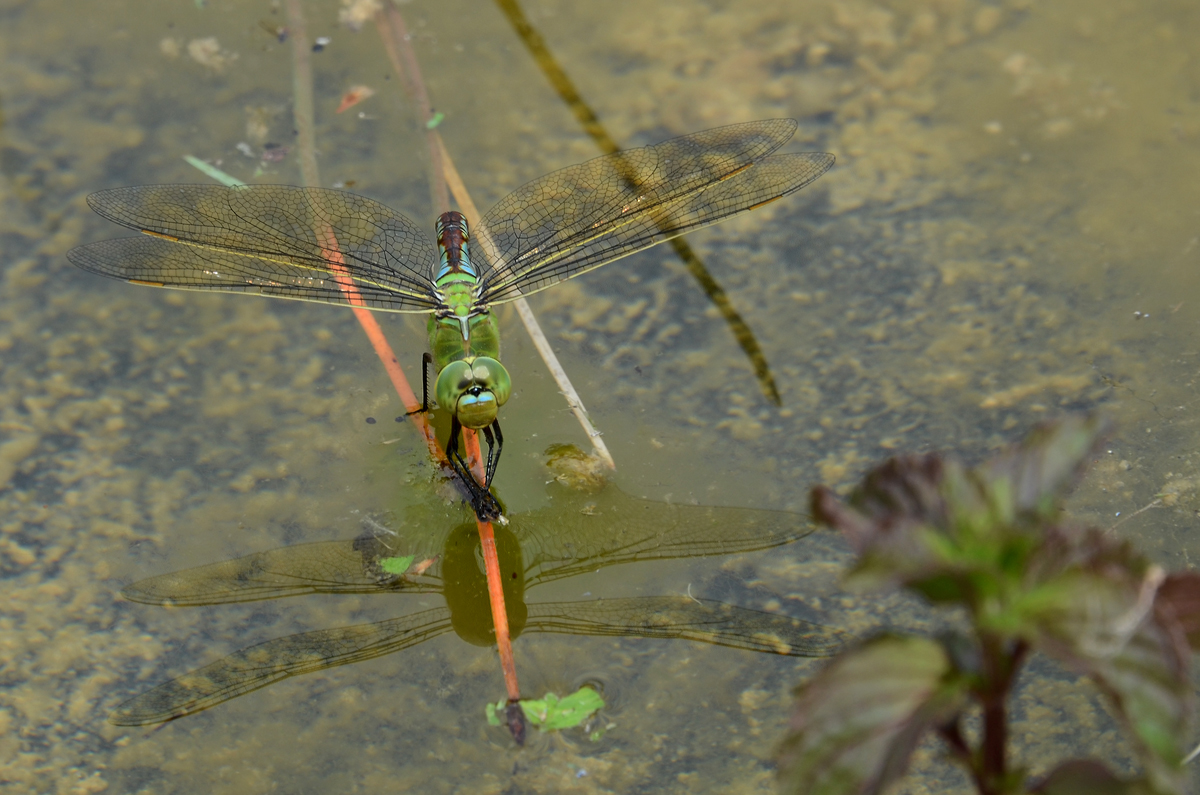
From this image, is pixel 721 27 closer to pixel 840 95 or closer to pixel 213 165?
pixel 840 95

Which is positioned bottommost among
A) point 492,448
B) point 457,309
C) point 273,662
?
point 273,662

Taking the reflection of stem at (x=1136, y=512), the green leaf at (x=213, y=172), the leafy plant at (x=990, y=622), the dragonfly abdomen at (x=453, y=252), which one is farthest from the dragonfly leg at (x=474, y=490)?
the leafy plant at (x=990, y=622)

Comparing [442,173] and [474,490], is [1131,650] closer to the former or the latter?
[474,490]

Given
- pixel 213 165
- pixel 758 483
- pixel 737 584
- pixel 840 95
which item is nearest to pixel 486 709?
pixel 737 584

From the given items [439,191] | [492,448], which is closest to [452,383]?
[492,448]

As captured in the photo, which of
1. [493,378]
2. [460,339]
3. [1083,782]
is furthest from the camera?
[460,339]

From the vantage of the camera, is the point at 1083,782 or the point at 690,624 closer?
the point at 1083,782

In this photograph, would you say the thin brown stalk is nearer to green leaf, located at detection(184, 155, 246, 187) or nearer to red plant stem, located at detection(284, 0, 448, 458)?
red plant stem, located at detection(284, 0, 448, 458)
